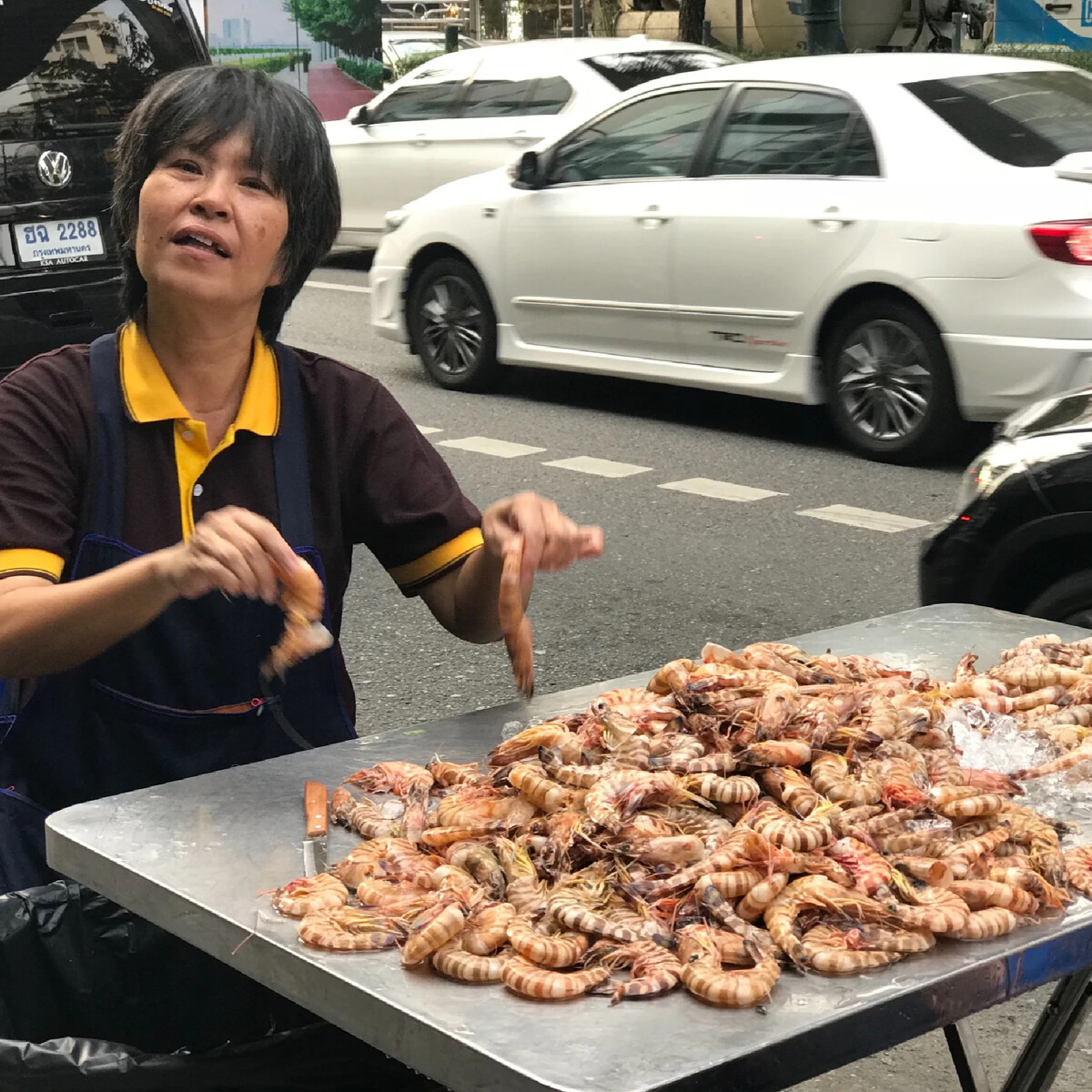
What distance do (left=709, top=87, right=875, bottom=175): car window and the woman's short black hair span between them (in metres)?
6.43

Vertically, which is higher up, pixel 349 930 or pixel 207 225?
pixel 207 225

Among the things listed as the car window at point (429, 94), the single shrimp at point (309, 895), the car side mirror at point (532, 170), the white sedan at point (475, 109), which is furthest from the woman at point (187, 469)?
the car window at point (429, 94)

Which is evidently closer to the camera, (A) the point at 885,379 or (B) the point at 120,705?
(B) the point at 120,705

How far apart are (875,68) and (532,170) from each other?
6.63ft

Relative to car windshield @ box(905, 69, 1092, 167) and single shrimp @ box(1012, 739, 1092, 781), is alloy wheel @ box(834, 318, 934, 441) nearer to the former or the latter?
car windshield @ box(905, 69, 1092, 167)

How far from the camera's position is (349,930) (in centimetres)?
192

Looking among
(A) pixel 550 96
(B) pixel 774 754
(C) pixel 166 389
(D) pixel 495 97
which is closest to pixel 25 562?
(C) pixel 166 389

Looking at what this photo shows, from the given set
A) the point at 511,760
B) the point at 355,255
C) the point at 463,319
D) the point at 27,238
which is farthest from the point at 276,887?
the point at 355,255

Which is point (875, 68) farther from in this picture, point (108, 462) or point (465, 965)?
point (465, 965)

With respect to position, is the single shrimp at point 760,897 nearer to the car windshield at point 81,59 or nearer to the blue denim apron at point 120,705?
the blue denim apron at point 120,705

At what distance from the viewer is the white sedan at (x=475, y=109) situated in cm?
1397

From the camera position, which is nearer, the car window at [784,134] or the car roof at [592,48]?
the car window at [784,134]

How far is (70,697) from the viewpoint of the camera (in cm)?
256

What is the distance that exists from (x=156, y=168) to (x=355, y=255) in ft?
50.4
